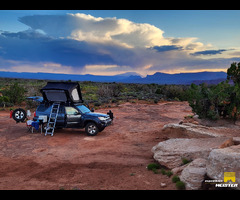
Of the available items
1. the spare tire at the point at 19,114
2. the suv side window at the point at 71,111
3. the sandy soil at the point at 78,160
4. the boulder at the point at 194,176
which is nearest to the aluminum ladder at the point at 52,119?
the sandy soil at the point at 78,160

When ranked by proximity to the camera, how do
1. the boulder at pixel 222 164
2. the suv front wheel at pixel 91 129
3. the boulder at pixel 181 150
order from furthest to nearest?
the suv front wheel at pixel 91 129 < the boulder at pixel 181 150 < the boulder at pixel 222 164

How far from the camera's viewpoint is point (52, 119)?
1201 cm

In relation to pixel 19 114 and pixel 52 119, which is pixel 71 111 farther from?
pixel 19 114

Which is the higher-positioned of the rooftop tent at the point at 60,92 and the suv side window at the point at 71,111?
the rooftop tent at the point at 60,92

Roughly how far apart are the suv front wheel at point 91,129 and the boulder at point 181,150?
4.43 metres

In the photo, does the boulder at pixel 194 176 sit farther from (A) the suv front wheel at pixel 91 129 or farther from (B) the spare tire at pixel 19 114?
(B) the spare tire at pixel 19 114

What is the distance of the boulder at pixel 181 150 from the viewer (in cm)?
687

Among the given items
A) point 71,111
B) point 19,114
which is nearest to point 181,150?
point 71,111

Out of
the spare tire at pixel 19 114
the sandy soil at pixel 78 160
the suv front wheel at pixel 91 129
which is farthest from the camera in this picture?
→ the spare tire at pixel 19 114

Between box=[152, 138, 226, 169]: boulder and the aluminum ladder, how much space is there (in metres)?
6.37

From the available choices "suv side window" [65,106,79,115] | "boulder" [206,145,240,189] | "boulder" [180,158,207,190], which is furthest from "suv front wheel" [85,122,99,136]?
"boulder" [206,145,240,189]

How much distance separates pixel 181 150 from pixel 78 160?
3.86 m

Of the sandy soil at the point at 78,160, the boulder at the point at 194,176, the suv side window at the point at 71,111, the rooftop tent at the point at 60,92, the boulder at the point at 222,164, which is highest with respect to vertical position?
the rooftop tent at the point at 60,92
